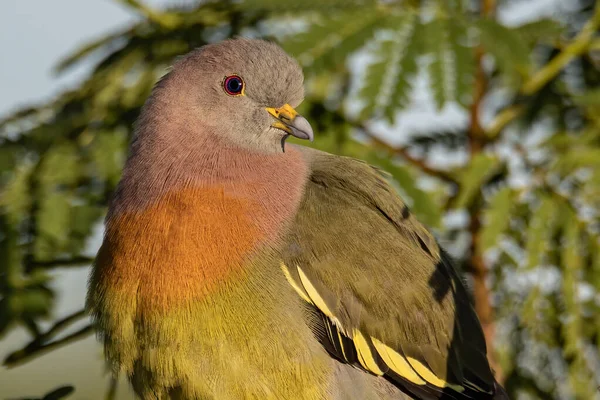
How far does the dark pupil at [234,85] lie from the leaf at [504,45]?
3.53ft

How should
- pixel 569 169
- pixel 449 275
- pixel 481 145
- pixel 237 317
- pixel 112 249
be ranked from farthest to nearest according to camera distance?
pixel 481 145, pixel 569 169, pixel 449 275, pixel 112 249, pixel 237 317

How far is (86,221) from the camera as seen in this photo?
4.28 meters

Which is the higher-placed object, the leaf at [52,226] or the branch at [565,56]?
the leaf at [52,226]

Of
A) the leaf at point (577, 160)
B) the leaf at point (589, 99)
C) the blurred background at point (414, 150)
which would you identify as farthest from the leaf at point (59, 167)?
the leaf at point (589, 99)

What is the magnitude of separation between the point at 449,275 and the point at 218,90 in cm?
130

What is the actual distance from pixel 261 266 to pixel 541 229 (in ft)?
4.65

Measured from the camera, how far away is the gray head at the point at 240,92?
167 inches

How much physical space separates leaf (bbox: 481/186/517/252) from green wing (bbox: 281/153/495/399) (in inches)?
8.9

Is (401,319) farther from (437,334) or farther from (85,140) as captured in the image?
(85,140)

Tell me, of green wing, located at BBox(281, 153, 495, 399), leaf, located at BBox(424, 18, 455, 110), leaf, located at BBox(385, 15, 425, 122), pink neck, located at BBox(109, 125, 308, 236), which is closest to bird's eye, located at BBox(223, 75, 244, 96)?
pink neck, located at BBox(109, 125, 308, 236)

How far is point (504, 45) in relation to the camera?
13.6 ft

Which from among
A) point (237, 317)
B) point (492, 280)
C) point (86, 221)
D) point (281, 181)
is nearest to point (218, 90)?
point (281, 181)

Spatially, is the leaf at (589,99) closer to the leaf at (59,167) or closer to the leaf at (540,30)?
the leaf at (540,30)

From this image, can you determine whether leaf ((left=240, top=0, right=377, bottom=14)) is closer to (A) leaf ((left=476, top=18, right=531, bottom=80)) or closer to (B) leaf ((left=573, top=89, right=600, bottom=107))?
(A) leaf ((left=476, top=18, right=531, bottom=80))
